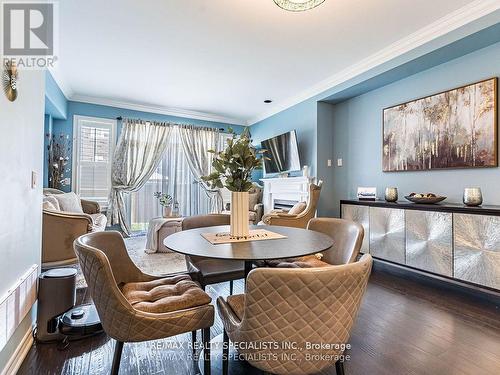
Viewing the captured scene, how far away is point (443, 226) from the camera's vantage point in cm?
248

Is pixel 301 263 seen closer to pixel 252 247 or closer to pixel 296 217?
pixel 252 247

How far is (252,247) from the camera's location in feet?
4.67

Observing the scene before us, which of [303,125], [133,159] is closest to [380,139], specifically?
[303,125]

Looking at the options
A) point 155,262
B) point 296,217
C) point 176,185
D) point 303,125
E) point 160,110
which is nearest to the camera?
point 155,262

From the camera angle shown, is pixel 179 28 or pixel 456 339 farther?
pixel 179 28

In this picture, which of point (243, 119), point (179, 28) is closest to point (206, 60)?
point (179, 28)

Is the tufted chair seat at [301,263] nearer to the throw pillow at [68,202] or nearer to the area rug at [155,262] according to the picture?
the area rug at [155,262]

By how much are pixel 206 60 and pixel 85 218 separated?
7.84 feet

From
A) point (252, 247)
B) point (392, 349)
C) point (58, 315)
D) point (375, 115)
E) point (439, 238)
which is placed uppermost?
point (375, 115)

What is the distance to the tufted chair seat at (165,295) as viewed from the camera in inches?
50.5

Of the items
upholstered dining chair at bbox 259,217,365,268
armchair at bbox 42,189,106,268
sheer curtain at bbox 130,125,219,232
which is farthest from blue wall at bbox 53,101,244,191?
upholstered dining chair at bbox 259,217,365,268

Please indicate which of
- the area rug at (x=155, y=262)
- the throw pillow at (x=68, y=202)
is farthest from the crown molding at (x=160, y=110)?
the area rug at (x=155, y=262)

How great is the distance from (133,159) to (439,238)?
511 centimetres

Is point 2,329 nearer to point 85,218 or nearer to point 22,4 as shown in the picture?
point 85,218
